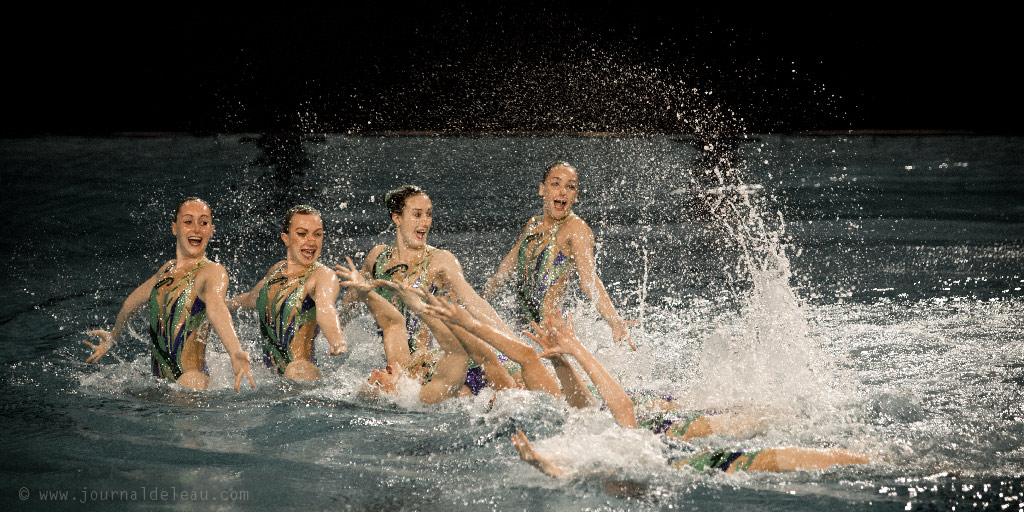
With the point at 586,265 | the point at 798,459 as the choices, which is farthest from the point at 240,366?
the point at 798,459

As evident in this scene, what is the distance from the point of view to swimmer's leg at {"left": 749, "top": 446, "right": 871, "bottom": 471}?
9.97 ft

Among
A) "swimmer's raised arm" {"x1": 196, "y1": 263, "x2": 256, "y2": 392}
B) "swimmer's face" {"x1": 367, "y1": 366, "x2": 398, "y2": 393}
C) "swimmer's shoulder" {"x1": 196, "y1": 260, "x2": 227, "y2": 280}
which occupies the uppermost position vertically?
"swimmer's shoulder" {"x1": 196, "y1": 260, "x2": 227, "y2": 280}

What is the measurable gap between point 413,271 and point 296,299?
1.69 ft

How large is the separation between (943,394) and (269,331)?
2.88 m

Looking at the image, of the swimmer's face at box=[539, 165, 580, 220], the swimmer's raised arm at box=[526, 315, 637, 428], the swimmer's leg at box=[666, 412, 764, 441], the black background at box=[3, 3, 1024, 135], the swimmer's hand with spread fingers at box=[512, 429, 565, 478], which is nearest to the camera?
the swimmer's hand with spread fingers at box=[512, 429, 565, 478]

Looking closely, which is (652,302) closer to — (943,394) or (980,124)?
(943,394)

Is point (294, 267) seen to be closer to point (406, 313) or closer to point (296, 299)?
point (296, 299)

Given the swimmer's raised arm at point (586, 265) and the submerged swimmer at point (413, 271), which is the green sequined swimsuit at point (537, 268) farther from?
the submerged swimmer at point (413, 271)

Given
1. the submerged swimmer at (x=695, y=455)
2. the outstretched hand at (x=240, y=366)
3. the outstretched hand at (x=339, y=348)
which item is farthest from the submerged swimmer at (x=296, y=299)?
the submerged swimmer at (x=695, y=455)

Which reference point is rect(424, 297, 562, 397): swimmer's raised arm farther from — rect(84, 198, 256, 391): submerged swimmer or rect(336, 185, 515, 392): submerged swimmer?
rect(84, 198, 256, 391): submerged swimmer

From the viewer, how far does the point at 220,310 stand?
3.79 metres

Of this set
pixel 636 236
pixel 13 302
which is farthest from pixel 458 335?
pixel 636 236

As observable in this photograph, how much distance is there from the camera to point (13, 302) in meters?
5.49

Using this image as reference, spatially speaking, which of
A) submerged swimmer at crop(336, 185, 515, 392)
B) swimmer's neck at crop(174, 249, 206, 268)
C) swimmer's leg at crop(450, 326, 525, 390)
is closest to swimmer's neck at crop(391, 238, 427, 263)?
submerged swimmer at crop(336, 185, 515, 392)
